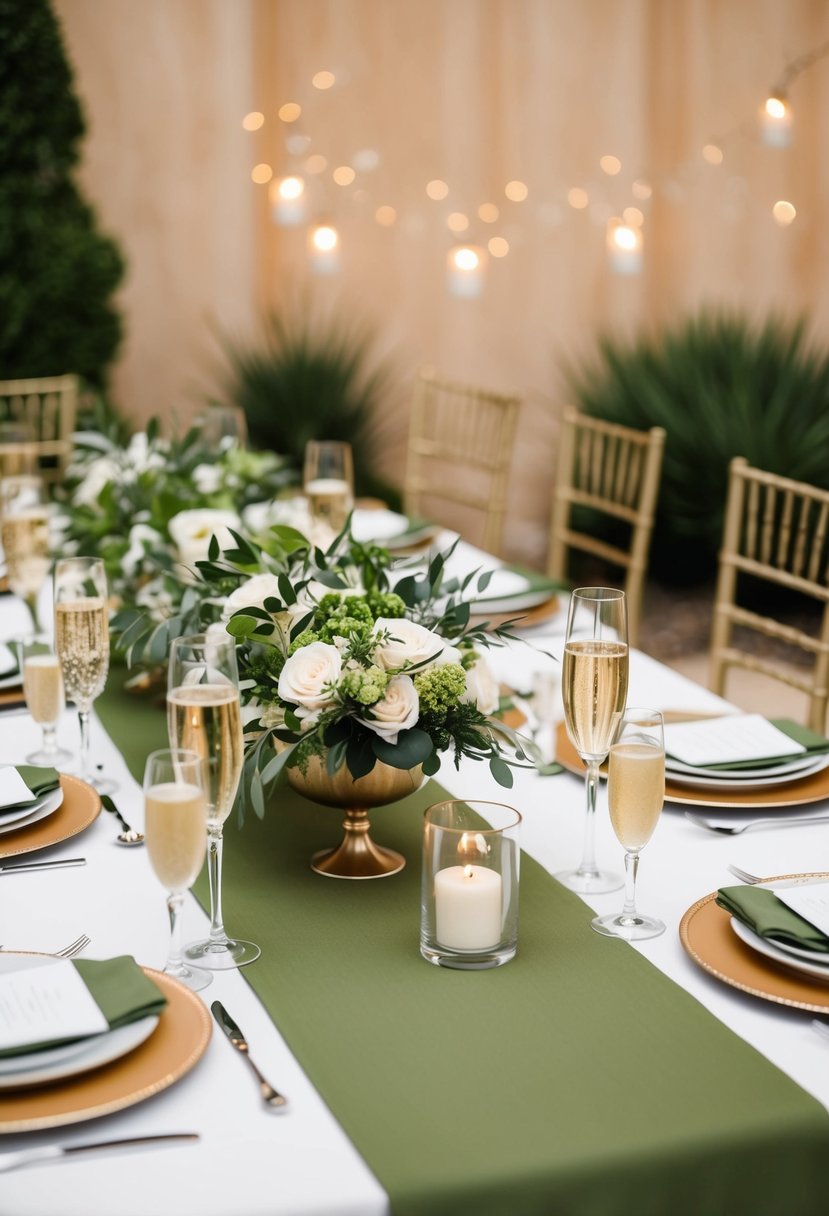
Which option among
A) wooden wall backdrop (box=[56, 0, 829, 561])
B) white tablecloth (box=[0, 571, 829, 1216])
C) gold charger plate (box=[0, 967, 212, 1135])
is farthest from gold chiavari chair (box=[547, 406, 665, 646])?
wooden wall backdrop (box=[56, 0, 829, 561])

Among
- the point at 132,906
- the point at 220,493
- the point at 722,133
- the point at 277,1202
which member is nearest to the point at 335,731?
the point at 132,906

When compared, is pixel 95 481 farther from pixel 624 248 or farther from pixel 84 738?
pixel 624 248

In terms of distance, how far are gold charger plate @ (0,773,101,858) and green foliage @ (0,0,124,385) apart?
3.96 meters

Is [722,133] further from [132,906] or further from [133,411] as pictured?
[132,906]

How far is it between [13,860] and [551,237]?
5257 millimetres

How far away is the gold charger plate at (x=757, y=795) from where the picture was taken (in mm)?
1635

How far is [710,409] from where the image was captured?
5.31 meters

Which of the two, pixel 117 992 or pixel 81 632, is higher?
pixel 81 632

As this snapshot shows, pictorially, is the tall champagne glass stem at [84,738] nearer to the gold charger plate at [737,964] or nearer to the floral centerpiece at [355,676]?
the floral centerpiece at [355,676]

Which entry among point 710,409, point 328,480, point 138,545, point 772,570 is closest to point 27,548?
point 138,545

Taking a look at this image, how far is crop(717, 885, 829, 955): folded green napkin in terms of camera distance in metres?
1.22

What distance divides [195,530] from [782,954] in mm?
1183

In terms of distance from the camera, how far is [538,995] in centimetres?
123

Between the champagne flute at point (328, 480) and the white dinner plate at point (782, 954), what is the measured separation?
1.35 metres
